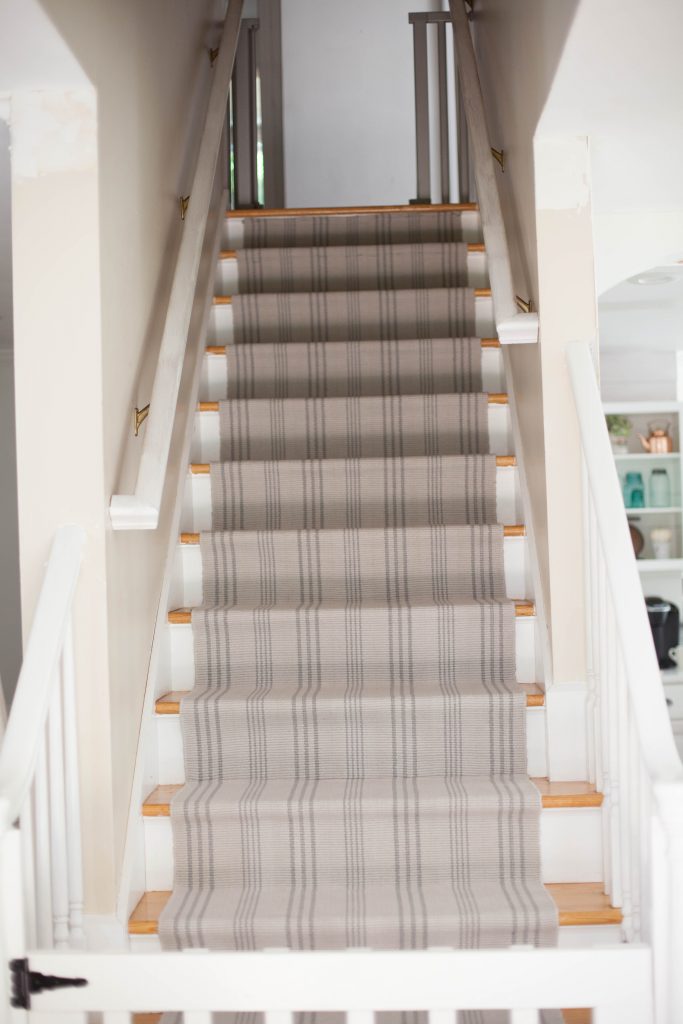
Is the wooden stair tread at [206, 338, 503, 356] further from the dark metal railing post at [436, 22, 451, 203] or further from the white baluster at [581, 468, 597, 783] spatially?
the dark metal railing post at [436, 22, 451, 203]

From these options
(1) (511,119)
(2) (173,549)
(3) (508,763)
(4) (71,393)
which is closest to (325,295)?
(1) (511,119)

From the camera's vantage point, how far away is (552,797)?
2.04 meters

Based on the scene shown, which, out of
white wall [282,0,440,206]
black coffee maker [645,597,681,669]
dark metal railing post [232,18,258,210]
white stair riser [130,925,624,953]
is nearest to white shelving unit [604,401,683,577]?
black coffee maker [645,597,681,669]

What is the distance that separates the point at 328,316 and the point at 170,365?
1.26 metres

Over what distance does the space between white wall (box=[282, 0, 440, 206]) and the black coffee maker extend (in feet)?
9.60

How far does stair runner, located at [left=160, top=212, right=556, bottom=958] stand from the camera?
1984 mm

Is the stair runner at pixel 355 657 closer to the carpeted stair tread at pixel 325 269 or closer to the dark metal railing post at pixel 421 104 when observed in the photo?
the carpeted stair tread at pixel 325 269

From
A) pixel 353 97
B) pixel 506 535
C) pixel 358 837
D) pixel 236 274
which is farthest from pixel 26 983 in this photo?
pixel 353 97

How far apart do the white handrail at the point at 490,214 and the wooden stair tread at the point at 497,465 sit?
55 centimetres

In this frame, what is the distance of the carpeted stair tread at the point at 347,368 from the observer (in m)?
3.12

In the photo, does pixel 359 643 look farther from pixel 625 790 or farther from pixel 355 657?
pixel 625 790

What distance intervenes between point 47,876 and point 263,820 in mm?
512

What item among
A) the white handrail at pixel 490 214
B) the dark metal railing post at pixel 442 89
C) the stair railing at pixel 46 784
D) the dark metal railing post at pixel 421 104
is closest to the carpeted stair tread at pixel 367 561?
the white handrail at pixel 490 214

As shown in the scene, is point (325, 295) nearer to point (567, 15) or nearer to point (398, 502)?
point (398, 502)
